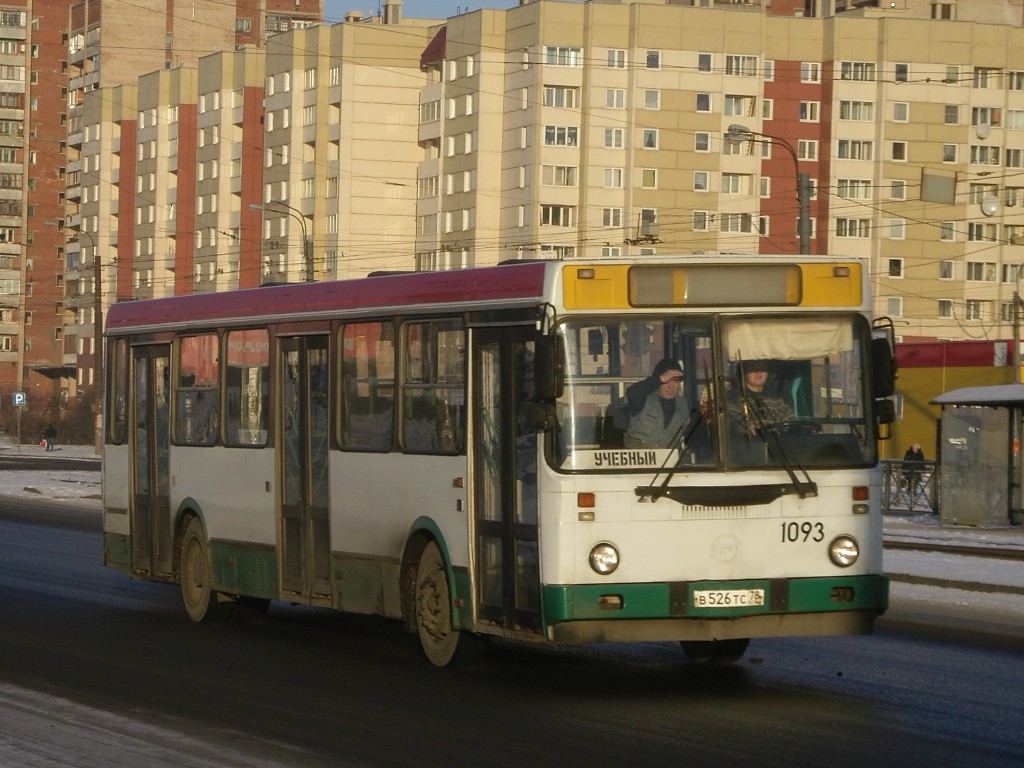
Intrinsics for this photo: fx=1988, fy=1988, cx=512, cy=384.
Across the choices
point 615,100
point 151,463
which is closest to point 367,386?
point 151,463

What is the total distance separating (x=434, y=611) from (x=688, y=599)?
2.06 metres

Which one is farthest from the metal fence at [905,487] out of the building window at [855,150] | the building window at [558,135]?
the building window at [855,150]

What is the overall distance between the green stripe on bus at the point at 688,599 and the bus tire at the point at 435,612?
1.42 m

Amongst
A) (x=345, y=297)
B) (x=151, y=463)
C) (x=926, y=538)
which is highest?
(x=345, y=297)

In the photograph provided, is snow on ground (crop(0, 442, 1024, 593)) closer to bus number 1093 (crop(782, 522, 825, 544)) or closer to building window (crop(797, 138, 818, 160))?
bus number 1093 (crop(782, 522, 825, 544))

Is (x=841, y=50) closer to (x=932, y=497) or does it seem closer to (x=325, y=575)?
(x=932, y=497)

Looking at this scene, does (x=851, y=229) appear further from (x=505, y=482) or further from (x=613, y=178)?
(x=505, y=482)

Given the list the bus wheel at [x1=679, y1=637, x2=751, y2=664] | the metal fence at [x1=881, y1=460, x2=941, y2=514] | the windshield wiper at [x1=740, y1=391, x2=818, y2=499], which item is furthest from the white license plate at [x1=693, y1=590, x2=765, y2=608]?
the metal fence at [x1=881, y1=460, x2=941, y2=514]

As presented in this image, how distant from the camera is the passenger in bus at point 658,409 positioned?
1093 cm

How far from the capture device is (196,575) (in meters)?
16.0

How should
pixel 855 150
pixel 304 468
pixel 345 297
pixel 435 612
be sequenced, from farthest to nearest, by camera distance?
pixel 855 150, pixel 304 468, pixel 345 297, pixel 435 612

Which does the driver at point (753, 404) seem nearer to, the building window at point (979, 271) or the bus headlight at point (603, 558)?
the bus headlight at point (603, 558)

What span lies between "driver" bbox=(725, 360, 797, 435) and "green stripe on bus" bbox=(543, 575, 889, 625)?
2.90 feet

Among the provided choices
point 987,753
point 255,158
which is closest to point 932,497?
point 987,753
